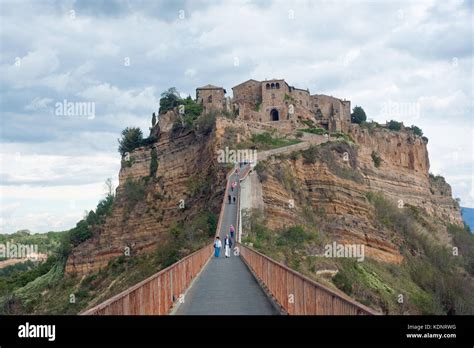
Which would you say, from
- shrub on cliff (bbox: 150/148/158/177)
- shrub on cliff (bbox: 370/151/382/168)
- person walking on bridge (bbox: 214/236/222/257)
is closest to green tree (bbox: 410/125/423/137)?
shrub on cliff (bbox: 370/151/382/168)

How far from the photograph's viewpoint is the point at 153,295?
35.4 ft

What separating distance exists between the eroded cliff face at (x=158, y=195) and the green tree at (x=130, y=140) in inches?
113

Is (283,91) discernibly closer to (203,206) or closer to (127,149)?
(127,149)

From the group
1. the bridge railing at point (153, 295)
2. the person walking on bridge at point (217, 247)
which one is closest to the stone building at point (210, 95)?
the person walking on bridge at point (217, 247)

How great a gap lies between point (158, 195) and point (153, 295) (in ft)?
148

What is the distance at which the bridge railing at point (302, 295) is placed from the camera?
7.70 metres

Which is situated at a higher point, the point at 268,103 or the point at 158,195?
the point at 268,103

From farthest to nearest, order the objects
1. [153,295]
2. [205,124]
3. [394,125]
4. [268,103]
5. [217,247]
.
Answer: [394,125], [268,103], [205,124], [217,247], [153,295]

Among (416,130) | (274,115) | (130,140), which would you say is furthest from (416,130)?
(130,140)

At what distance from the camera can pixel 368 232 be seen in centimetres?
4450

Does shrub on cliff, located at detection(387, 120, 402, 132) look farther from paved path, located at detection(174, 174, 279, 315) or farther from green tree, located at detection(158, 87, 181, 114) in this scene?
paved path, located at detection(174, 174, 279, 315)

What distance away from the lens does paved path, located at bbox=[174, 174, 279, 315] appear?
12633 mm

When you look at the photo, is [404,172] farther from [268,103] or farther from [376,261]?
[376,261]
